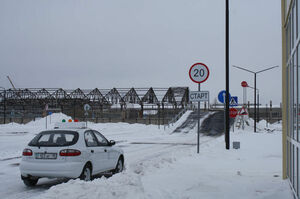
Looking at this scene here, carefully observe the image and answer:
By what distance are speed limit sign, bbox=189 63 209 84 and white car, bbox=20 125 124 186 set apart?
6.16m

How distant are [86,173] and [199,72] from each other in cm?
711

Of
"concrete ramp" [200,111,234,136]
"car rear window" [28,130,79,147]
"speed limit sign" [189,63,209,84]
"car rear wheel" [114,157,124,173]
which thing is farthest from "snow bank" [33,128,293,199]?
"concrete ramp" [200,111,234,136]

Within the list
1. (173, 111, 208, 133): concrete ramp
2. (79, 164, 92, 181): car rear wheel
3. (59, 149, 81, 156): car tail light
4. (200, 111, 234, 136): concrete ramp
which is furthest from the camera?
(173, 111, 208, 133): concrete ramp

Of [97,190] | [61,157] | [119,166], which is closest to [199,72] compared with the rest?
[119,166]

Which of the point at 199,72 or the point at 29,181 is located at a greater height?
the point at 199,72

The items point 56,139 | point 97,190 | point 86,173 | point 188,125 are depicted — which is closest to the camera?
point 97,190

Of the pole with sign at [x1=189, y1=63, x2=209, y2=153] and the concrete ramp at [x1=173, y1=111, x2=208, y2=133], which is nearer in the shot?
the pole with sign at [x1=189, y1=63, x2=209, y2=153]

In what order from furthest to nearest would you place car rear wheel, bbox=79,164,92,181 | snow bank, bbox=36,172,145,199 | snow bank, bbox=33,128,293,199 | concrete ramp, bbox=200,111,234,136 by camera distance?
concrete ramp, bbox=200,111,234,136 < car rear wheel, bbox=79,164,92,181 < snow bank, bbox=33,128,293,199 < snow bank, bbox=36,172,145,199

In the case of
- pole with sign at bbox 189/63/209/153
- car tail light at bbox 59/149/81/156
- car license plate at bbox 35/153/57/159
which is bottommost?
car license plate at bbox 35/153/57/159

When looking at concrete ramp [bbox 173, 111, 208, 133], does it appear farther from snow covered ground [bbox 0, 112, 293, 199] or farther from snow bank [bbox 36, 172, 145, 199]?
snow bank [bbox 36, 172, 145, 199]

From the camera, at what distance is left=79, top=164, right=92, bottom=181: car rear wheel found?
962cm

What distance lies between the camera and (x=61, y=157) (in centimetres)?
942

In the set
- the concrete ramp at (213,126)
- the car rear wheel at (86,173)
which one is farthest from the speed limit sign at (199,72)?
the concrete ramp at (213,126)

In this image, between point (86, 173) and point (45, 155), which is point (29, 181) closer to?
point (45, 155)
